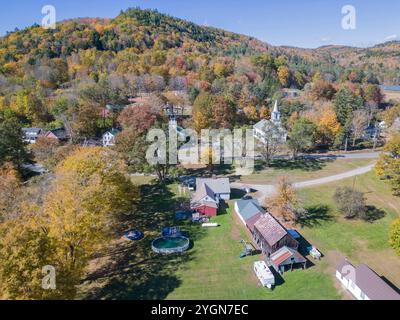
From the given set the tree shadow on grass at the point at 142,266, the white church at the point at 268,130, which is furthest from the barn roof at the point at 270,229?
the white church at the point at 268,130

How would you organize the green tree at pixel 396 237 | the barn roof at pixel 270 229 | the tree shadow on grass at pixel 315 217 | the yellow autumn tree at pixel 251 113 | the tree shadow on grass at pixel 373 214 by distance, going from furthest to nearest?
1. the yellow autumn tree at pixel 251 113
2. the tree shadow on grass at pixel 373 214
3. the tree shadow on grass at pixel 315 217
4. the barn roof at pixel 270 229
5. the green tree at pixel 396 237

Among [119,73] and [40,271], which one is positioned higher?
[119,73]

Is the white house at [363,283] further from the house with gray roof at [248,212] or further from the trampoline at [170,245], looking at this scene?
the trampoline at [170,245]

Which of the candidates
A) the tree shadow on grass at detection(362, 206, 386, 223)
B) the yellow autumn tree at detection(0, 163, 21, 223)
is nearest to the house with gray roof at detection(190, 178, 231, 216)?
the tree shadow on grass at detection(362, 206, 386, 223)

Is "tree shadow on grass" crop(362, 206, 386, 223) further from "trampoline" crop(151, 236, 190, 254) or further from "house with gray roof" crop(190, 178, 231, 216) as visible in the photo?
"trampoline" crop(151, 236, 190, 254)

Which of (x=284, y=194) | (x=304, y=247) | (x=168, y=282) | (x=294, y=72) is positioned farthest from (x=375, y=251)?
(x=294, y=72)

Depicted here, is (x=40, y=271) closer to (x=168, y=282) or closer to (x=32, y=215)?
(x=32, y=215)
